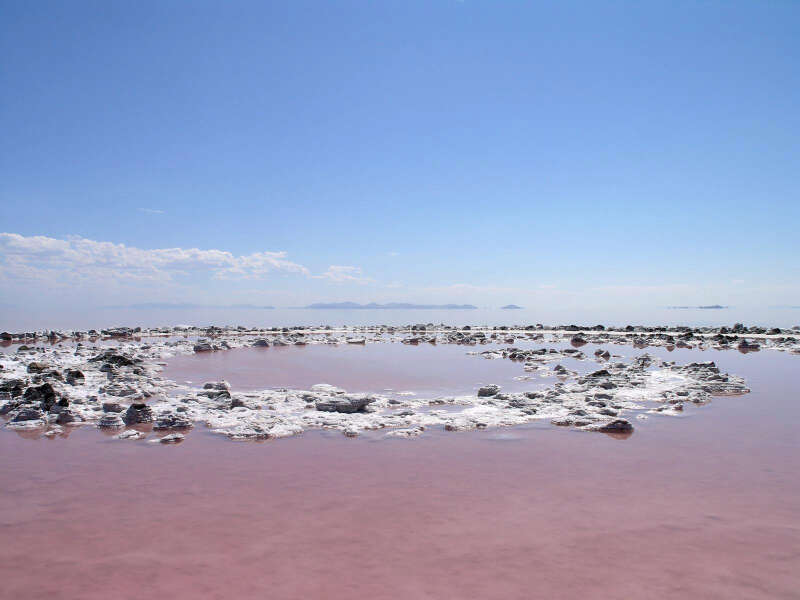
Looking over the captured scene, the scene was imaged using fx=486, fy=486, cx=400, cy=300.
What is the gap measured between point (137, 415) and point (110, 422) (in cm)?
55

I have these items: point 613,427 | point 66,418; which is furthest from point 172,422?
point 613,427

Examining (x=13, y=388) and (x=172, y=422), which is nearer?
(x=172, y=422)

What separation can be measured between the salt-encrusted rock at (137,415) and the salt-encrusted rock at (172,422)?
0.40 m

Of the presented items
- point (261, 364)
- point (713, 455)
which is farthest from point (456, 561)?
point (261, 364)

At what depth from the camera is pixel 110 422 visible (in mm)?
10992

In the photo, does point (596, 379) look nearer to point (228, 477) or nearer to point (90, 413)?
point (228, 477)

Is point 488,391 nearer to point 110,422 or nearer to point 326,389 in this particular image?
point 326,389

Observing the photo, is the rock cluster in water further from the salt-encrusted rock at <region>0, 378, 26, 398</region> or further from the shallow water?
the shallow water

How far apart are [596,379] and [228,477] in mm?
12580

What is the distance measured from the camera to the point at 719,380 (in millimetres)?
16172

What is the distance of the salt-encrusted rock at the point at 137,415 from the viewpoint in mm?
11180

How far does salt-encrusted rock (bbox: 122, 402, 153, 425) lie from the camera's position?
11.2 m

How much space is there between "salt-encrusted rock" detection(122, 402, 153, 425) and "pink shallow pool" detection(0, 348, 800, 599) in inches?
55.2

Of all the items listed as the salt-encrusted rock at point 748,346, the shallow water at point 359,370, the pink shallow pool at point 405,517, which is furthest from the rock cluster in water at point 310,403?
the salt-encrusted rock at point 748,346
